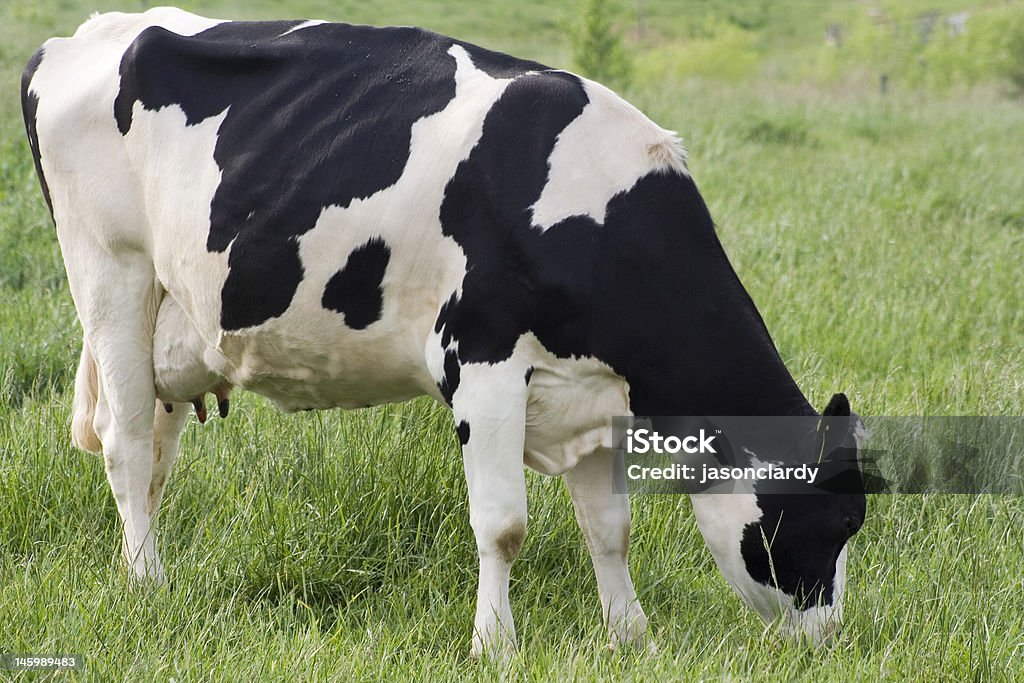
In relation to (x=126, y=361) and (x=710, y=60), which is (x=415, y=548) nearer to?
(x=126, y=361)

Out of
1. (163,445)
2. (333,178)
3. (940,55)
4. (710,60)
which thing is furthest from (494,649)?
(940,55)

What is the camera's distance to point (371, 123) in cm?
328

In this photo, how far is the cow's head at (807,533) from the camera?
3062 mm

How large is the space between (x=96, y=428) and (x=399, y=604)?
124 centimetres

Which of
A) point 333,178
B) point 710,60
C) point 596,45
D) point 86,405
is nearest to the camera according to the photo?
point 333,178

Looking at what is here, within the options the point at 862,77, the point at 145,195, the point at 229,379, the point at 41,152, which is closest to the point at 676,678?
the point at 229,379

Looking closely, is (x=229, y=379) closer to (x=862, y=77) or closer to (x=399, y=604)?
(x=399, y=604)

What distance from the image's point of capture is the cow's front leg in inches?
120

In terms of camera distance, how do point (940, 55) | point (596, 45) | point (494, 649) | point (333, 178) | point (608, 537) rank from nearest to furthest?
point (494, 649) → point (333, 178) → point (608, 537) → point (596, 45) → point (940, 55)

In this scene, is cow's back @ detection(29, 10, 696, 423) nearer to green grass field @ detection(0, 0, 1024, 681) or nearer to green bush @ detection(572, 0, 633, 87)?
green grass field @ detection(0, 0, 1024, 681)

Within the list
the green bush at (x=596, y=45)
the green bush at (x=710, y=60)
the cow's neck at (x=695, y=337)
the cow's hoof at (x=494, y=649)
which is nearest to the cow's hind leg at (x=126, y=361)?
the cow's hoof at (x=494, y=649)

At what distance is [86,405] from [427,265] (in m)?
1.58

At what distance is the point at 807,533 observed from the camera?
10.2ft

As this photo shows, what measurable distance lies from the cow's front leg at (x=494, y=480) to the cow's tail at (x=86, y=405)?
156cm
